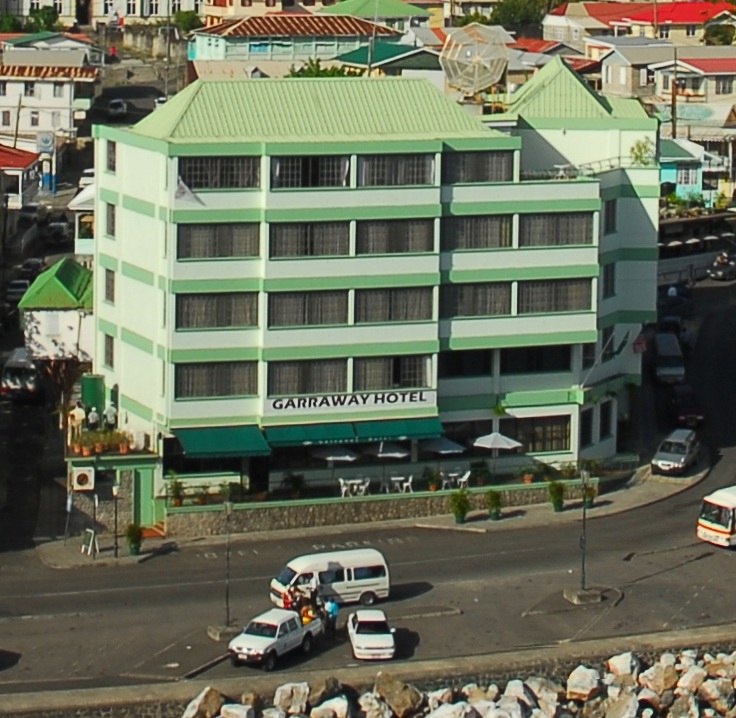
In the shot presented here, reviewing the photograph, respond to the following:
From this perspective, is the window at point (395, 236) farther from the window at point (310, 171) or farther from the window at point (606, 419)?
the window at point (606, 419)

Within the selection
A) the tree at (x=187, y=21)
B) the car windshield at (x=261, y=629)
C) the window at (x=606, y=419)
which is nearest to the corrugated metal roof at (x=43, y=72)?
the tree at (x=187, y=21)

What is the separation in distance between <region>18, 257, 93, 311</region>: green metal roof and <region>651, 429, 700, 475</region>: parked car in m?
18.0

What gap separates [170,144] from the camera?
6231cm

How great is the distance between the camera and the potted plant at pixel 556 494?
6500 centimetres

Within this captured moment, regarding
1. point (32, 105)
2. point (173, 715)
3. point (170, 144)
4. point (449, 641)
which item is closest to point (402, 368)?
point (170, 144)

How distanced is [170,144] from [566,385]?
1428cm

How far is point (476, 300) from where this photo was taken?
6594cm

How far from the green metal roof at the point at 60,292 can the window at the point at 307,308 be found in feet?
28.5

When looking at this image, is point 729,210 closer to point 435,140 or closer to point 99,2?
point 435,140

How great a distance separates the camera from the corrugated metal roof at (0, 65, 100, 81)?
132 metres

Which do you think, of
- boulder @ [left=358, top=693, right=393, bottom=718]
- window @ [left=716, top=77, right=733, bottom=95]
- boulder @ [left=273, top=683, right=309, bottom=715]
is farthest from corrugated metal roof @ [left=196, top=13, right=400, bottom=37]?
boulder @ [left=273, top=683, right=309, bottom=715]

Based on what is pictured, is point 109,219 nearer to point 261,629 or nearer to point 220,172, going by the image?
point 220,172

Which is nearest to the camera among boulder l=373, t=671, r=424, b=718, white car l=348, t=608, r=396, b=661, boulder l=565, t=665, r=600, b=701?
boulder l=373, t=671, r=424, b=718

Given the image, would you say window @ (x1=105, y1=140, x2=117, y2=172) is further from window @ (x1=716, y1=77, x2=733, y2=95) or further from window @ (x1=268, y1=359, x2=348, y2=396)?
window @ (x1=716, y1=77, x2=733, y2=95)
